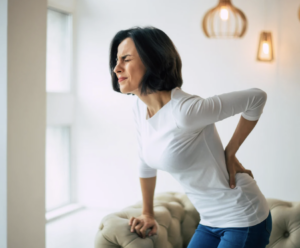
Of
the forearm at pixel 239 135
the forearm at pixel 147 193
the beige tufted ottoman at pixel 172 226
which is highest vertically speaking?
the forearm at pixel 239 135

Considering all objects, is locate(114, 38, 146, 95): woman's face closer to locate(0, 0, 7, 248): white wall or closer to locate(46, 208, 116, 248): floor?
locate(0, 0, 7, 248): white wall

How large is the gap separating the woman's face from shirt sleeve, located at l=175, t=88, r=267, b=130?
218 mm

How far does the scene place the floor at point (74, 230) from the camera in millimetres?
3471

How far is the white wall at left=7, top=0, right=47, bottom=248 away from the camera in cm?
184

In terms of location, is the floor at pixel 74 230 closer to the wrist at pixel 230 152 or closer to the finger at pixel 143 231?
the finger at pixel 143 231

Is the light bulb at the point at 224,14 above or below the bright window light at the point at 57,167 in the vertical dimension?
above

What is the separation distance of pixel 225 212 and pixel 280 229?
67 centimetres

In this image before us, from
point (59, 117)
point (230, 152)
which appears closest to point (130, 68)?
point (230, 152)

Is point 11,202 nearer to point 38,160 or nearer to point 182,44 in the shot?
point 38,160

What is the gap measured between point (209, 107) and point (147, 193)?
2.02 feet

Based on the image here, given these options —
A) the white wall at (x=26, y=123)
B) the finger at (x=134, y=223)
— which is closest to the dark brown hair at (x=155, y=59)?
the finger at (x=134, y=223)

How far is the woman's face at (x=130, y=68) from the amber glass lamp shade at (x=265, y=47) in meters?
2.86

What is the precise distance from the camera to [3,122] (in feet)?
5.94

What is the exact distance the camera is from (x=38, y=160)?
80.0 inches
